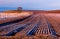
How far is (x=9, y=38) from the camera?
12.8ft

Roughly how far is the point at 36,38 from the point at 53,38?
0.31 m

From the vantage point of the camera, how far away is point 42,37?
3871 millimetres

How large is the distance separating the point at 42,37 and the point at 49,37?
124 mm

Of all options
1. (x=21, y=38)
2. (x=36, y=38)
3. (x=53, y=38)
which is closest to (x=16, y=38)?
(x=21, y=38)

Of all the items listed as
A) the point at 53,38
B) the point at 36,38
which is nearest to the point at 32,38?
the point at 36,38

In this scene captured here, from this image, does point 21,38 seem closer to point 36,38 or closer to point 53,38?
point 36,38

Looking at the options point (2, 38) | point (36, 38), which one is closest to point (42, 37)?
point (36, 38)

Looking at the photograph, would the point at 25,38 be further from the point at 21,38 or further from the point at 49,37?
the point at 49,37

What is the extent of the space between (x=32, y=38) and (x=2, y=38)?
0.54 m

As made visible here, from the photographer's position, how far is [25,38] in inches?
154

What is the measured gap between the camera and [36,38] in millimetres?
3871

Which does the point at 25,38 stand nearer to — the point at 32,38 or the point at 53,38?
the point at 32,38

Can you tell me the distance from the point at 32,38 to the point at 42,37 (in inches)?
7.6

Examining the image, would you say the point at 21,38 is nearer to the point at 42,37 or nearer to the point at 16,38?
the point at 16,38
